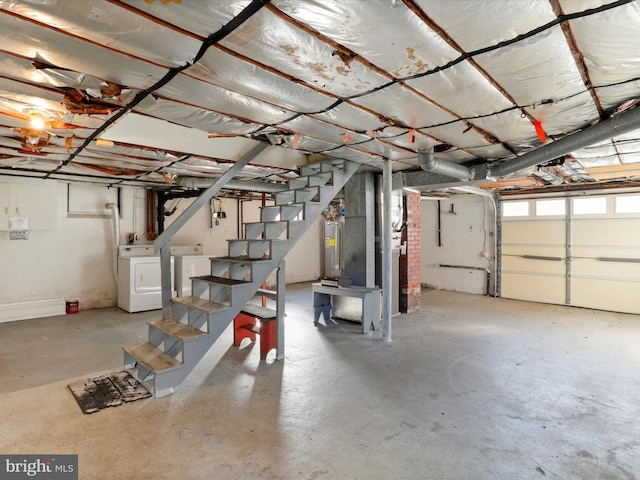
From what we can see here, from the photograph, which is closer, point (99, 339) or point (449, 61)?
point (449, 61)

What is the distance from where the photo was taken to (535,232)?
6.79m

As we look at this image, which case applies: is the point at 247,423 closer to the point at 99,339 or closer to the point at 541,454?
the point at 541,454

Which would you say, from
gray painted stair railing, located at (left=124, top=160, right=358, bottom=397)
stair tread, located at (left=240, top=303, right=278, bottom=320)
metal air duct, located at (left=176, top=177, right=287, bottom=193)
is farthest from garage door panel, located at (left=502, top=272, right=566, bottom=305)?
stair tread, located at (left=240, top=303, right=278, bottom=320)

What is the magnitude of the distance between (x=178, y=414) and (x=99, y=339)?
244cm

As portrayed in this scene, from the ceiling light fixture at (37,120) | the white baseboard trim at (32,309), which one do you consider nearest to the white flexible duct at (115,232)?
the white baseboard trim at (32,309)

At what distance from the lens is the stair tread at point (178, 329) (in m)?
2.87

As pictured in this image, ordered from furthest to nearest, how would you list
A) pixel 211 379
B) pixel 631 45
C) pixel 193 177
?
pixel 193 177 < pixel 211 379 < pixel 631 45

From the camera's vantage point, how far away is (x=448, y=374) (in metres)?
3.24

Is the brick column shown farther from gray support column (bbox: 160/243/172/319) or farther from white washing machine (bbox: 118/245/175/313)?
white washing machine (bbox: 118/245/175/313)

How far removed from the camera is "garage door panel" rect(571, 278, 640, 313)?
5.75 m

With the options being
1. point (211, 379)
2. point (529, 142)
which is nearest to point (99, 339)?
point (211, 379)

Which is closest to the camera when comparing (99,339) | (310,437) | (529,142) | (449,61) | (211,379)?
(449,61)

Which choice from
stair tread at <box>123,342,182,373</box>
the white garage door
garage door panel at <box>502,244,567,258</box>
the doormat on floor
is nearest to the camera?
the doormat on floor

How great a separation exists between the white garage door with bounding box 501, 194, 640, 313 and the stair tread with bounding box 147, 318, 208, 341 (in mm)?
6438
